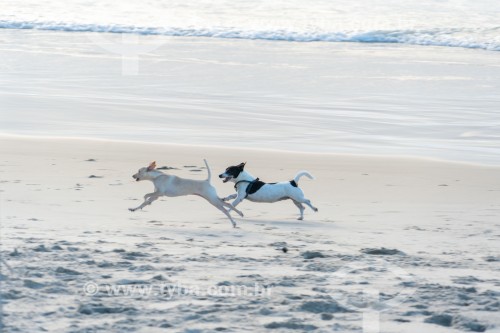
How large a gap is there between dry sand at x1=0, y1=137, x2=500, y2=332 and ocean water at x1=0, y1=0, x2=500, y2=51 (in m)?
17.7

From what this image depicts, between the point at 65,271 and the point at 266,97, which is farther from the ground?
the point at 266,97

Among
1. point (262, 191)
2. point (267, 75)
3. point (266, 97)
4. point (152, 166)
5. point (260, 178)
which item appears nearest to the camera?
point (152, 166)

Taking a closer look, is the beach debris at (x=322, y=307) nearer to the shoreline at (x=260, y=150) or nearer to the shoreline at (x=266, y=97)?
the shoreline at (x=260, y=150)

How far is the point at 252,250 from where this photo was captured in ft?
23.0

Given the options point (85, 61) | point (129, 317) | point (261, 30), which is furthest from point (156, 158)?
point (261, 30)

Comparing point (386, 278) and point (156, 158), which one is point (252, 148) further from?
point (386, 278)

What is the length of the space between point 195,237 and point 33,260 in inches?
59.2

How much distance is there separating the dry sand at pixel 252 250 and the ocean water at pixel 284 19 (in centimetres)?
1770

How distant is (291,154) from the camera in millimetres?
11938

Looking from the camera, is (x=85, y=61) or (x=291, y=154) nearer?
(x=291, y=154)

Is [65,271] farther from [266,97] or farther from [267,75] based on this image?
[267,75]

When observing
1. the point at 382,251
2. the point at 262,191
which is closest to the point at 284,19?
the point at 262,191

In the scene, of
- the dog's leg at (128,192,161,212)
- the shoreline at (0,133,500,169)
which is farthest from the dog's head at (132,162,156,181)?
the shoreline at (0,133,500,169)

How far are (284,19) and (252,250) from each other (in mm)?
26353
